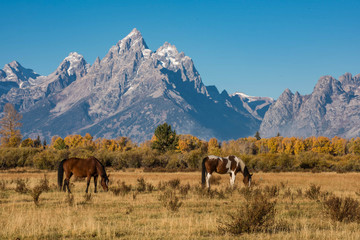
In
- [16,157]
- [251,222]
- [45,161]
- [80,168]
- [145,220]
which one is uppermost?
[16,157]

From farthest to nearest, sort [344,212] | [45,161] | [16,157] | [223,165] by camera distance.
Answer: [16,157] → [45,161] → [223,165] → [344,212]

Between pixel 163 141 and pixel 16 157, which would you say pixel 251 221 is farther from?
pixel 163 141

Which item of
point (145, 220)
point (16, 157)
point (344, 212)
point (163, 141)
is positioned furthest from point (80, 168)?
point (163, 141)

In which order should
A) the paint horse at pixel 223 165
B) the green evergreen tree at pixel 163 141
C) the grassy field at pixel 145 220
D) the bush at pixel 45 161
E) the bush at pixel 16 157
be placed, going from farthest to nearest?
the green evergreen tree at pixel 163 141 → the bush at pixel 16 157 → the bush at pixel 45 161 → the paint horse at pixel 223 165 → the grassy field at pixel 145 220

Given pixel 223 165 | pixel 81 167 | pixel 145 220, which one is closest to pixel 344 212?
pixel 145 220

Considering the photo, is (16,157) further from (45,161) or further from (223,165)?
(223,165)

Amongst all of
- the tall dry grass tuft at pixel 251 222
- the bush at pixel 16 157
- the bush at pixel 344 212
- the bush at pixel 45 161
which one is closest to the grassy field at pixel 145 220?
the tall dry grass tuft at pixel 251 222

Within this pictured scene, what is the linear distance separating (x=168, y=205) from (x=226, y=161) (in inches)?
412

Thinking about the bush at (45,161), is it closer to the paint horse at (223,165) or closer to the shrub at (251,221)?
the paint horse at (223,165)

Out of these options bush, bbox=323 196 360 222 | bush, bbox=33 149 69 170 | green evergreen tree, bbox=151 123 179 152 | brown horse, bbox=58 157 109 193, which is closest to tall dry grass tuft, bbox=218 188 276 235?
bush, bbox=323 196 360 222

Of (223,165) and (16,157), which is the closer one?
(223,165)

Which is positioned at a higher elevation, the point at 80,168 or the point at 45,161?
the point at 45,161

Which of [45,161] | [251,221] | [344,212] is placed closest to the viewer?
[251,221]

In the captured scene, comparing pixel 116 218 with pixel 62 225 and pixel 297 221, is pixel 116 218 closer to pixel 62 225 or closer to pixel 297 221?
pixel 62 225
